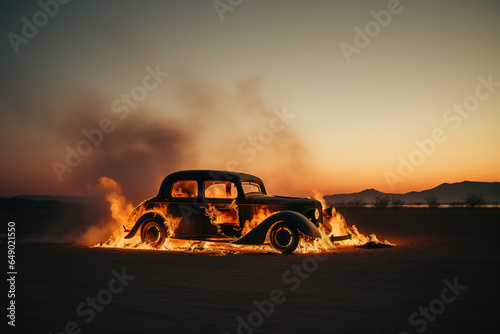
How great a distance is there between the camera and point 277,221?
1007 cm

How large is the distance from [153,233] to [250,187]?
2996mm

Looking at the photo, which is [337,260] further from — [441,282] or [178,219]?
[178,219]

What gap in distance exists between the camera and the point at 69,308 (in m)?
4.93

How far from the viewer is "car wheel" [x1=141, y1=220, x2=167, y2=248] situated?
11.4 metres

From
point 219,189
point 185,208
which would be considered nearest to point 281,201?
point 219,189

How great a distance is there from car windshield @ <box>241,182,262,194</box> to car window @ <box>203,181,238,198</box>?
10.6 inches

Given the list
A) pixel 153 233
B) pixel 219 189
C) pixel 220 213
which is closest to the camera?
pixel 220 213

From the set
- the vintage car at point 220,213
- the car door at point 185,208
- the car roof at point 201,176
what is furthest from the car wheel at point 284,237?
the car door at point 185,208

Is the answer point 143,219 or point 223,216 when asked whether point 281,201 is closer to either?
point 223,216

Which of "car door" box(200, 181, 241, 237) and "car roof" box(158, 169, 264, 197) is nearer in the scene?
"car door" box(200, 181, 241, 237)

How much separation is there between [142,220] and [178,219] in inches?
41.0

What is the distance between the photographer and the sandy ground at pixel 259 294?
433 cm

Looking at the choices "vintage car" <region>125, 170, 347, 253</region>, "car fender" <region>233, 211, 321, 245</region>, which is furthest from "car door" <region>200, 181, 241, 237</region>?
"car fender" <region>233, 211, 321, 245</region>

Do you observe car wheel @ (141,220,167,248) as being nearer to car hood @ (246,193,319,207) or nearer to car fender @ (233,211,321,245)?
car fender @ (233,211,321,245)
